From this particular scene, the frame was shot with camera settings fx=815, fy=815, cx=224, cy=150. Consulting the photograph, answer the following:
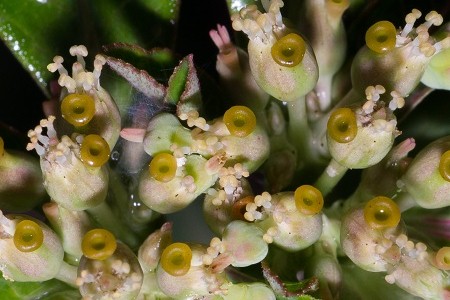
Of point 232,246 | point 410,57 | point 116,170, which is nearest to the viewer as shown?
point 232,246

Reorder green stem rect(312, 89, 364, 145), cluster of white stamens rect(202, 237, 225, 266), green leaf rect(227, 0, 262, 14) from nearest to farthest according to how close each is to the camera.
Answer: cluster of white stamens rect(202, 237, 225, 266), green stem rect(312, 89, 364, 145), green leaf rect(227, 0, 262, 14)

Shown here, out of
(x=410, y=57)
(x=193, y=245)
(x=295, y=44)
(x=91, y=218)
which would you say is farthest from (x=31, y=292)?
(x=410, y=57)

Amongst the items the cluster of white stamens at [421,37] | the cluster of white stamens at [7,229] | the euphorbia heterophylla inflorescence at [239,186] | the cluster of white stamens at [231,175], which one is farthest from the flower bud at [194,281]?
the cluster of white stamens at [421,37]

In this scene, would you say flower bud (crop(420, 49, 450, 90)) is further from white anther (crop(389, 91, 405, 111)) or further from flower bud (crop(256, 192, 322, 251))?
flower bud (crop(256, 192, 322, 251))

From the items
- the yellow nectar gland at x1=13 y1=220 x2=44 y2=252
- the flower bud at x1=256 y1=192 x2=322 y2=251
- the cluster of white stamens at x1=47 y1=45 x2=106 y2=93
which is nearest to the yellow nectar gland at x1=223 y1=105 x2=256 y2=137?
the flower bud at x1=256 y1=192 x2=322 y2=251

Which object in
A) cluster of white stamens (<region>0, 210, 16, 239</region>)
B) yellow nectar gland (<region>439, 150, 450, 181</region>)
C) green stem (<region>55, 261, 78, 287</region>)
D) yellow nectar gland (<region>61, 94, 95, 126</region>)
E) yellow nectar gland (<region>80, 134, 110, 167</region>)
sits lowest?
green stem (<region>55, 261, 78, 287</region>)

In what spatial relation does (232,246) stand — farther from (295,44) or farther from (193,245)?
(295,44)

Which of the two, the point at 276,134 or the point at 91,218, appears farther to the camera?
the point at 276,134
